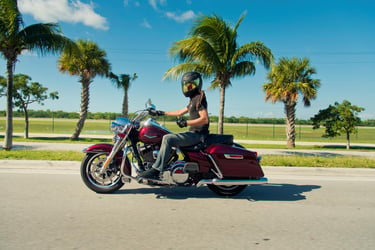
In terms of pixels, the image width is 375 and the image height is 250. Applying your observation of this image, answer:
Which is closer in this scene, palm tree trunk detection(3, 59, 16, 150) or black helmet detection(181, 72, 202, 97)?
black helmet detection(181, 72, 202, 97)

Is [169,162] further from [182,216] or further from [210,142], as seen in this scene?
[182,216]

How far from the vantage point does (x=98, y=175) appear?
4637 millimetres

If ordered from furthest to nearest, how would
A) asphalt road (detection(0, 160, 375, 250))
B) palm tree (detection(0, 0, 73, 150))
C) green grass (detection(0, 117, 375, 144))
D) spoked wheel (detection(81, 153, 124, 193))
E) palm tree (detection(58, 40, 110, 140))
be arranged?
green grass (detection(0, 117, 375, 144)) → palm tree (detection(58, 40, 110, 140)) → palm tree (detection(0, 0, 73, 150)) → spoked wheel (detection(81, 153, 124, 193)) → asphalt road (detection(0, 160, 375, 250))

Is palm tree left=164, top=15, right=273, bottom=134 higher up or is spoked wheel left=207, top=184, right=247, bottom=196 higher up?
palm tree left=164, top=15, right=273, bottom=134

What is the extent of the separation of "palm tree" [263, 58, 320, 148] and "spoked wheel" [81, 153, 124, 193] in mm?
15246

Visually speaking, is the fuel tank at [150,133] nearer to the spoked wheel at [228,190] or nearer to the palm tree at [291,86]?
the spoked wheel at [228,190]

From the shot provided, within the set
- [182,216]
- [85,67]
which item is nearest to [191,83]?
[182,216]

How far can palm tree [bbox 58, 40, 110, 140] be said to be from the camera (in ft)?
65.7

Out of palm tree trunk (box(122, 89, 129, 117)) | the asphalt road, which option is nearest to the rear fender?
the asphalt road

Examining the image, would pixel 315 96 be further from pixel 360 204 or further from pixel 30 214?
pixel 30 214

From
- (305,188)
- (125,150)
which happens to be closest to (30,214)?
(125,150)

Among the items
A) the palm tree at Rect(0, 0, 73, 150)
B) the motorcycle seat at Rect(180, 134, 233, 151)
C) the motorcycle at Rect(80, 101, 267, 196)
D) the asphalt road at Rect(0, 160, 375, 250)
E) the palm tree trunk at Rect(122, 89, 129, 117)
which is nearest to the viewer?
the asphalt road at Rect(0, 160, 375, 250)

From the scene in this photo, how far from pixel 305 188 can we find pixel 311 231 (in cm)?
218

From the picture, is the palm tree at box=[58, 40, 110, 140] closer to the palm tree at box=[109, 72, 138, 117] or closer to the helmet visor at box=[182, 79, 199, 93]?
the palm tree at box=[109, 72, 138, 117]
